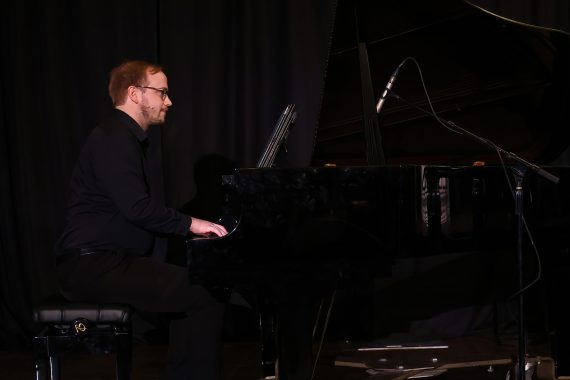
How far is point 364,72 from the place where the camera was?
3.20 meters

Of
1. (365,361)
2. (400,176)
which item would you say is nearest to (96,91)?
(365,361)

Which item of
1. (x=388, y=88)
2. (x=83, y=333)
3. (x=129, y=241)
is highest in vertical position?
(x=388, y=88)

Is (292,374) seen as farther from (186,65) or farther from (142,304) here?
(186,65)

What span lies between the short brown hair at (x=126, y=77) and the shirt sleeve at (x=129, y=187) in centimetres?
27

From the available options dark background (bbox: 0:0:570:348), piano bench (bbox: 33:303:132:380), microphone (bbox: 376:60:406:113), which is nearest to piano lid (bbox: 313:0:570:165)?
microphone (bbox: 376:60:406:113)

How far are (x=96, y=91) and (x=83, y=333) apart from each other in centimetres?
205

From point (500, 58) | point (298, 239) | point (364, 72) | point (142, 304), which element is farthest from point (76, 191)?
point (500, 58)

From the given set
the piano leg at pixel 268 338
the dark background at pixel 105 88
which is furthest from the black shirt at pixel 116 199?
the dark background at pixel 105 88

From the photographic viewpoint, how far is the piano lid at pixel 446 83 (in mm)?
3301

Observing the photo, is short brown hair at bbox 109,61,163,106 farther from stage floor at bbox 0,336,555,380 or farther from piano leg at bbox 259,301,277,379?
stage floor at bbox 0,336,555,380

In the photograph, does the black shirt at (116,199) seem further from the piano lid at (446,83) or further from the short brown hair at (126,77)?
the piano lid at (446,83)

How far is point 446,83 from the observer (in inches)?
137

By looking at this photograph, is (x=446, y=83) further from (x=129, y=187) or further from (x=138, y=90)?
(x=129, y=187)

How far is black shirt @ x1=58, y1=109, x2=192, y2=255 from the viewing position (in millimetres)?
2816
